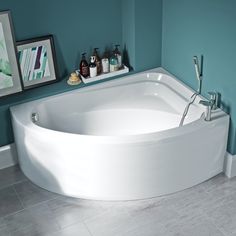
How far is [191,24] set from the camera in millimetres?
2912

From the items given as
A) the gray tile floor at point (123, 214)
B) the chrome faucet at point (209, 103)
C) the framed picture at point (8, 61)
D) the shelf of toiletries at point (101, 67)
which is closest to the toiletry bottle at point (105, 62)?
the shelf of toiletries at point (101, 67)

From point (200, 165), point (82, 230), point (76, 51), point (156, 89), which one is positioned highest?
point (76, 51)

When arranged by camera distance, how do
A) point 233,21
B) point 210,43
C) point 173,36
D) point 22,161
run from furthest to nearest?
point 173,36, point 22,161, point 210,43, point 233,21

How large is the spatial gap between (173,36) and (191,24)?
271 millimetres

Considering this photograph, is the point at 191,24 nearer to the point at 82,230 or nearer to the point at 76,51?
the point at 76,51

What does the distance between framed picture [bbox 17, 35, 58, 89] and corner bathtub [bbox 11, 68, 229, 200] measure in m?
0.19

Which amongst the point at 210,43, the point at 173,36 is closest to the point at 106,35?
the point at 173,36

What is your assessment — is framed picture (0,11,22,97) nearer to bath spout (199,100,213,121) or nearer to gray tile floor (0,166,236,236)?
gray tile floor (0,166,236,236)

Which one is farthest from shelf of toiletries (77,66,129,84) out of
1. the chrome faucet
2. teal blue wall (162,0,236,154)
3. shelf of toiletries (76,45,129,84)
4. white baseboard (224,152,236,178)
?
white baseboard (224,152,236,178)

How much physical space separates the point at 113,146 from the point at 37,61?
96 cm

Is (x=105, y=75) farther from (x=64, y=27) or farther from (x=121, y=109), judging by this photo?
(x=64, y=27)

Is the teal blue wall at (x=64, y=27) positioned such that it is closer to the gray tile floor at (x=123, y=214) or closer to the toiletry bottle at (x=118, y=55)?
the toiletry bottle at (x=118, y=55)

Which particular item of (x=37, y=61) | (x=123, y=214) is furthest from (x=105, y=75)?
(x=123, y=214)

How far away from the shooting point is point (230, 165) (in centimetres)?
291
